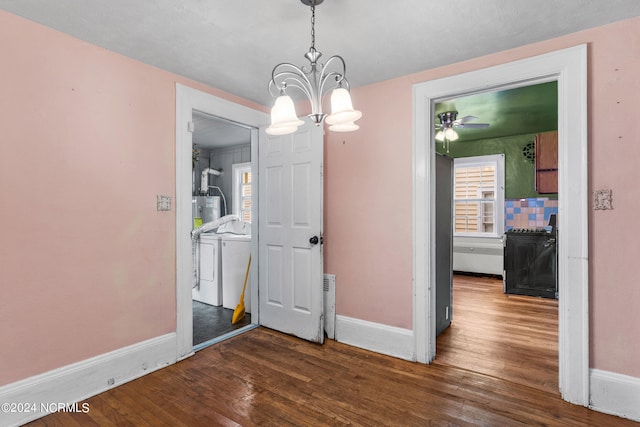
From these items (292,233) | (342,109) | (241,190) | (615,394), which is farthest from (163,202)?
(241,190)

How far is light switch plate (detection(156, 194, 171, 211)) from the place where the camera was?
2543 millimetres

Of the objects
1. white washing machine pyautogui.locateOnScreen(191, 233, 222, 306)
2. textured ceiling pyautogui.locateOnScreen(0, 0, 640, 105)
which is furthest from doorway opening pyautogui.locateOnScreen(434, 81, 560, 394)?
white washing machine pyautogui.locateOnScreen(191, 233, 222, 306)

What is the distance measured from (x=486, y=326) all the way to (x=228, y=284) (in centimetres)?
304

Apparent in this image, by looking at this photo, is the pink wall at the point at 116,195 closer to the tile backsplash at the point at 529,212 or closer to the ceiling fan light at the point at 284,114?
the ceiling fan light at the point at 284,114

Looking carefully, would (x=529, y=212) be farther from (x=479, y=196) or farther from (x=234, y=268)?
(x=234, y=268)

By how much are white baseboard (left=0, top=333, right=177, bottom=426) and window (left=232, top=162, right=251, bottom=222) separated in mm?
3491

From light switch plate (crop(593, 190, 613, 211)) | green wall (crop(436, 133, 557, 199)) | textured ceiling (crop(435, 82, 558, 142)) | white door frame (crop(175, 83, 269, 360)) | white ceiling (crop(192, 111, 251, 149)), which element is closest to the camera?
light switch plate (crop(593, 190, 613, 211))

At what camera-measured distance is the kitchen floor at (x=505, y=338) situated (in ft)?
8.11

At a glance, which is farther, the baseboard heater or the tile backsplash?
the baseboard heater

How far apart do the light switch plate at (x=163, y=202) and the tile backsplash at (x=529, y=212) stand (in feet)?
18.0

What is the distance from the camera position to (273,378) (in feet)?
7.76

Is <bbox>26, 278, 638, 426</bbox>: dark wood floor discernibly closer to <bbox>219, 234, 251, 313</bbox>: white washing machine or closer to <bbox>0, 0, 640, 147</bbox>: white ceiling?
<bbox>219, 234, 251, 313</bbox>: white washing machine

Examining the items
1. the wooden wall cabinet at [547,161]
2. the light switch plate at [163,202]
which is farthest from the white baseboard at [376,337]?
the wooden wall cabinet at [547,161]

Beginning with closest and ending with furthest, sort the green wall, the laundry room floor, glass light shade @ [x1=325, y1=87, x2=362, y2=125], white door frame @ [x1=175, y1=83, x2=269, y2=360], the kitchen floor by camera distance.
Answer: glass light shade @ [x1=325, y1=87, x2=362, y2=125] < the kitchen floor < white door frame @ [x1=175, y1=83, x2=269, y2=360] < the laundry room floor < the green wall
